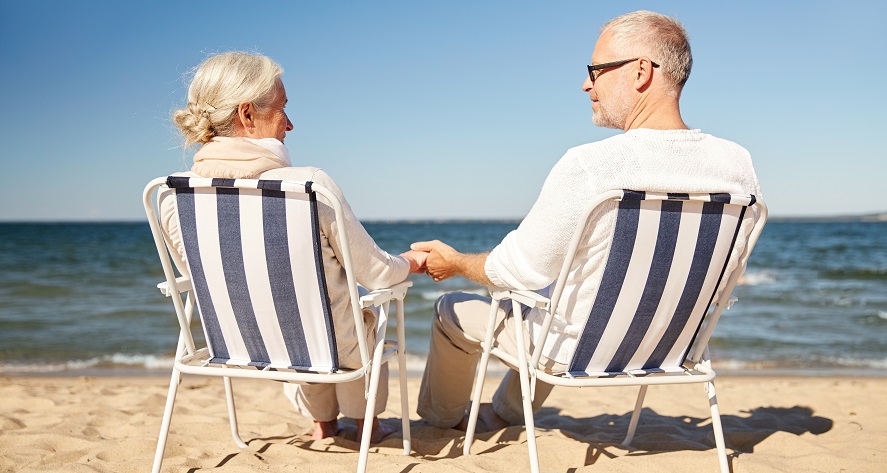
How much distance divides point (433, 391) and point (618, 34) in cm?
179

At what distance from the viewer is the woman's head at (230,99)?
2396 mm

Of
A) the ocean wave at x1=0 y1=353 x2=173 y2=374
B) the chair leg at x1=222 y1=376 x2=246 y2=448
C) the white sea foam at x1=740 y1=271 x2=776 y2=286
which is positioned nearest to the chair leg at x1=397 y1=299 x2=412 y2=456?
the chair leg at x1=222 y1=376 x2=246 y2=448

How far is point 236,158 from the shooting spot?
223 centimetres

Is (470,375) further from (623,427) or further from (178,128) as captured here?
(178,128)

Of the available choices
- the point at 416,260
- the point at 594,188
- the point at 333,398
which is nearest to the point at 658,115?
the point at 594,188

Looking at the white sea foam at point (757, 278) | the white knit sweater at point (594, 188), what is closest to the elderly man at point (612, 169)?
the white knit sweater at point (594, 188)

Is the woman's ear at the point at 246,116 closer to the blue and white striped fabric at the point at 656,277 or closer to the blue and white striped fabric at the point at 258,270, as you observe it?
the blue and white striped fabric at the point at 258,270

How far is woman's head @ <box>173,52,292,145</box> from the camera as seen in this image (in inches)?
94.3

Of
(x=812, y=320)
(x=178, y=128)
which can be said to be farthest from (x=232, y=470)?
(x=812, y=320)

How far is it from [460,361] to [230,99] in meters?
1.47

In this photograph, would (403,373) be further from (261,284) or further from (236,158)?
(236,158)

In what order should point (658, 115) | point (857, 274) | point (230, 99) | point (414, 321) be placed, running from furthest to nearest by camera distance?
point (857, 274) → point (414, 321) → point (230, 99) → point (658, 115)

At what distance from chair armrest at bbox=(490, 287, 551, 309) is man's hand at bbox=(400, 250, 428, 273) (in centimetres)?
36

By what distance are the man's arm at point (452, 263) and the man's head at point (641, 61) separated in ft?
2.37
